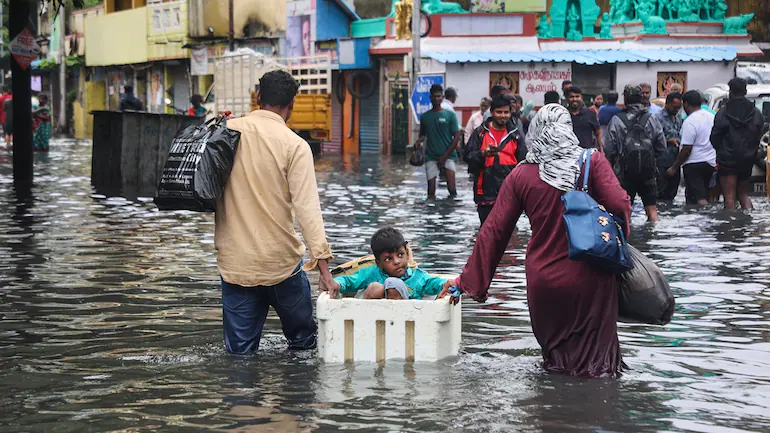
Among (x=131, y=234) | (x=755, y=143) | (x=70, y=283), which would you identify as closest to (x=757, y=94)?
(x=755, y=143)

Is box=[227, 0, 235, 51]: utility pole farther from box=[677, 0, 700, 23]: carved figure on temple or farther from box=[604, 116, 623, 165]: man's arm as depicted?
box=[604, 116, 623, 165]: man's arm

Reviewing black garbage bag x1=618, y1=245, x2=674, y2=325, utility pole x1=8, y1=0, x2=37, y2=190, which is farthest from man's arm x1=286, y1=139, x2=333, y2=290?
utility pole x1=8, y1=0, x2=37, y2=190

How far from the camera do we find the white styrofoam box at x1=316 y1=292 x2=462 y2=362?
6.79 metres

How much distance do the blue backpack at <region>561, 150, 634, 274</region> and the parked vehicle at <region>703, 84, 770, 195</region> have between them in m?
11.3

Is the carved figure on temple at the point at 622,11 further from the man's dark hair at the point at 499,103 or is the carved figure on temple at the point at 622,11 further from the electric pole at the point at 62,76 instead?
the electric pole at the point at 62,76

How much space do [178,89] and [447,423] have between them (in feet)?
161

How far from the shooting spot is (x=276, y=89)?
6.88m

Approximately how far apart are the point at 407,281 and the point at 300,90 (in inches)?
1250

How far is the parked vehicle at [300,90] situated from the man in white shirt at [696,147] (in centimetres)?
2062

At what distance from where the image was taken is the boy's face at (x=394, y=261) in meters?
7.34

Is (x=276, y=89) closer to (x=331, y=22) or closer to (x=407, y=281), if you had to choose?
(x=407, y=281)

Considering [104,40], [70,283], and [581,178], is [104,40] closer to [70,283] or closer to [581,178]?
[70,283]

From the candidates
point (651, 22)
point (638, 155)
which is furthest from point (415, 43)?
point (638, 155)

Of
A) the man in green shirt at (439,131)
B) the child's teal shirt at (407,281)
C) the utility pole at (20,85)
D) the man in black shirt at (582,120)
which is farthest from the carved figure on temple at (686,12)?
the child's teal shirt at (407,281)
